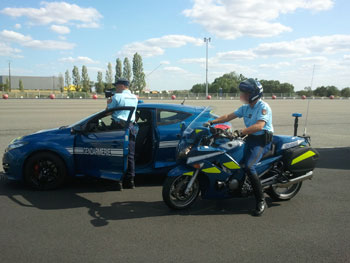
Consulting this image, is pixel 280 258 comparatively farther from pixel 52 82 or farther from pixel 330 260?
pixel 52 82

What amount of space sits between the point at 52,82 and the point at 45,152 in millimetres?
140546

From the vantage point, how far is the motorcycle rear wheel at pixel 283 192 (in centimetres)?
496

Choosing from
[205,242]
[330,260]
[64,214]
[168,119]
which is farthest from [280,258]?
[168,119]

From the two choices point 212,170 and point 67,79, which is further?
point 67,79

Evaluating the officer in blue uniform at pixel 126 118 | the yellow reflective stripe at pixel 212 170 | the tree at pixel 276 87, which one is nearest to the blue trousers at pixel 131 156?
the officer in blue uniform at pixel 126 118

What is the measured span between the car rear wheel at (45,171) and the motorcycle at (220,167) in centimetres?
206

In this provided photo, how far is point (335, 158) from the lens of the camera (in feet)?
26.7

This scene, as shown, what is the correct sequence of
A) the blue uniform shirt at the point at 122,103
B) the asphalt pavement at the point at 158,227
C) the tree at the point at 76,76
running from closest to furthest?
the asphalt pavement at the point at 158,227, the blue uniform shirt at the point at 122,103, the tree at the point at 76,76

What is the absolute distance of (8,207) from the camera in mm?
4598

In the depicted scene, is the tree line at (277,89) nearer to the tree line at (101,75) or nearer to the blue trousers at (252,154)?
the tree line at (101,75)

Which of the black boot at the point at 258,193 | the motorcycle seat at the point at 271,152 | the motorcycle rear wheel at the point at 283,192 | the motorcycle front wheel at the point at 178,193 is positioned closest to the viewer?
the motorcycle front wheel at the point at 178,193

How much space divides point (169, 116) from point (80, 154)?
171cm

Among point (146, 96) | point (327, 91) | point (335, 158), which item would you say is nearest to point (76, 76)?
point (146, 96)

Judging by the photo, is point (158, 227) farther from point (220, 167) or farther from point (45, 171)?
point (45, 171)
